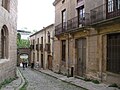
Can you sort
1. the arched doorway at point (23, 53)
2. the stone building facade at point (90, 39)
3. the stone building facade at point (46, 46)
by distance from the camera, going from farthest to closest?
the arched doorway at point (23, 53), the stone building facade at point (46, 46), the stone building facade at point (90, 39)

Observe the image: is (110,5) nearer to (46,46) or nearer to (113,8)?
(113,8)

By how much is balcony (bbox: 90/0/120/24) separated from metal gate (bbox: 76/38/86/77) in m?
3.21

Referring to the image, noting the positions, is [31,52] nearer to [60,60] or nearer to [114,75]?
[60,60]

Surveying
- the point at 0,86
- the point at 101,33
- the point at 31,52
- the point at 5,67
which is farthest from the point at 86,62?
the point at 31,52

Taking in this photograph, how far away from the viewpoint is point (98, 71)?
50.3 ft

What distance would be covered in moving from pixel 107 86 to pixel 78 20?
6.86 m

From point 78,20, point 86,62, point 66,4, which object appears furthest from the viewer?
point 66,4

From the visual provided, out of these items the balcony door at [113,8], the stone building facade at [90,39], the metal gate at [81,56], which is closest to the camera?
the balcony door at [113,8]

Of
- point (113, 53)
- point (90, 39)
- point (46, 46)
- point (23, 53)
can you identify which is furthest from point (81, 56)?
point (23, 53)

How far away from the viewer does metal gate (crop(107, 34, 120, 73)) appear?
534 inches

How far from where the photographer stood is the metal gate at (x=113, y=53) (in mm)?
13570

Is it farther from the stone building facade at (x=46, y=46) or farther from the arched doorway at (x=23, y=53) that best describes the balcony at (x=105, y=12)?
the arched doorway at (x=23, y=53)

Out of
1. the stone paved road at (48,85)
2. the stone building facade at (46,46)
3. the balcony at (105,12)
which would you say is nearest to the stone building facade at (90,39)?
the balcony at (105,12)

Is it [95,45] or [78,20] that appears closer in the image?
[95,45]
